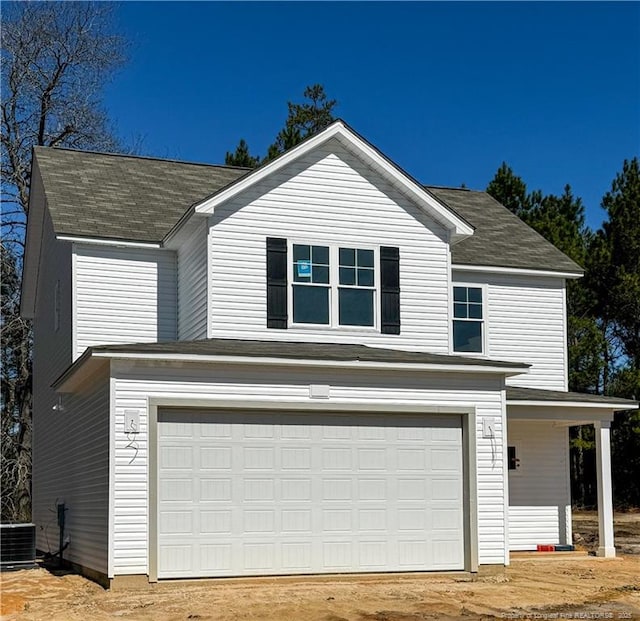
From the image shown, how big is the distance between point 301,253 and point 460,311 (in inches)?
202

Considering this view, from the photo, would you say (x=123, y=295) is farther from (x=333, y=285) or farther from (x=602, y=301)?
(x=602, y=301)

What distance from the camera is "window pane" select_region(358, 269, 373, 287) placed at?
65.8ft

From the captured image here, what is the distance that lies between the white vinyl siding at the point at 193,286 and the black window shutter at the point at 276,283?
Result: 1175 millimetres

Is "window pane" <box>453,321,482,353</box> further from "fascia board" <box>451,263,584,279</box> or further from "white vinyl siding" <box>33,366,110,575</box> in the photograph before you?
"white vinyl siding" <box>33,366,110,575</box>

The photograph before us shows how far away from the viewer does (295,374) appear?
17016 millimetres

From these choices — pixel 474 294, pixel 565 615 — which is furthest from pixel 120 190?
pixel 565 615

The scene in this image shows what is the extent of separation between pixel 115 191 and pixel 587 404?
36.2 ft

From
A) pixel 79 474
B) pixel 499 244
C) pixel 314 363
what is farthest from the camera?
pixel 499 244

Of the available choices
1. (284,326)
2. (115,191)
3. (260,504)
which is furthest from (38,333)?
(260,504)

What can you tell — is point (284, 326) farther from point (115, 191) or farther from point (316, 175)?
point (115, 191)

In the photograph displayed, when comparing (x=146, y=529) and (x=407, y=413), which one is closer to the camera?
(x=146, y=529)

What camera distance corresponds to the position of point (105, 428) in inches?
650

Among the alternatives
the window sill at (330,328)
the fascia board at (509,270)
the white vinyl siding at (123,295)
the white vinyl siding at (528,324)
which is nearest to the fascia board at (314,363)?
the window sill at (330,328)

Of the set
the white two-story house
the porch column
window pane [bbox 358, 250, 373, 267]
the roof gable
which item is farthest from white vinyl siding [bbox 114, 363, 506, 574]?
the porch column
